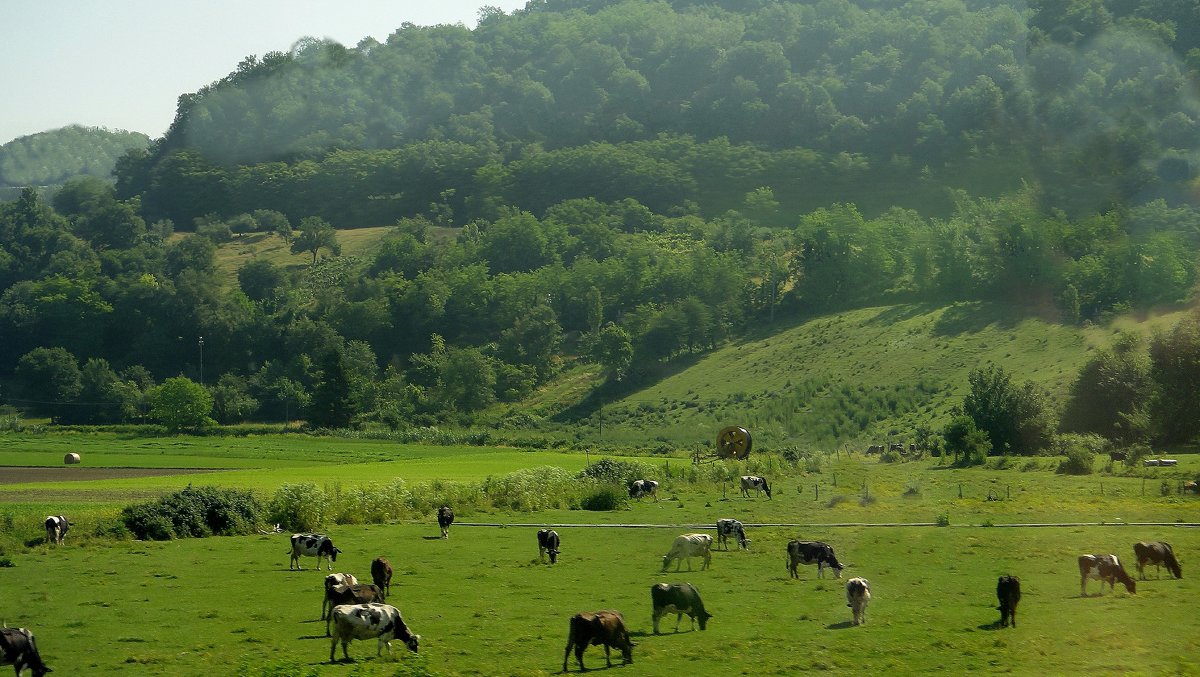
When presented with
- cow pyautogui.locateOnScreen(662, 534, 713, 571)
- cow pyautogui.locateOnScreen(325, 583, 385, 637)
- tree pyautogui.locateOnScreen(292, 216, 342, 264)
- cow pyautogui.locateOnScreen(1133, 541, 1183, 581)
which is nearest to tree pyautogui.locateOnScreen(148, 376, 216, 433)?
tree pyautogui.locateOnScreen(292, 216, 342, 264)

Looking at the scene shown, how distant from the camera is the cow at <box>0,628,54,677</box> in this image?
69.6 ft

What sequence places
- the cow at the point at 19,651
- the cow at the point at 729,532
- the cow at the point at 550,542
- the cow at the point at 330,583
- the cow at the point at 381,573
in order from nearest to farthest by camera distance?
the cow at the point at 19,651 < the cow at the point at 330,583 < the cow at the point at 381,573 < the cow at the point at 550,542 < the cow at the point at 729,532

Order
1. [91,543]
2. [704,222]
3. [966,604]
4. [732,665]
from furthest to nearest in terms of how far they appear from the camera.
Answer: [704,222], [91,543], [966,604], [732,665]

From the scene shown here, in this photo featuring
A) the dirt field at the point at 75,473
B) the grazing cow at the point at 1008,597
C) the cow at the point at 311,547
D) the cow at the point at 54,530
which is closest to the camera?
the grazing cow at the point at 1008,597

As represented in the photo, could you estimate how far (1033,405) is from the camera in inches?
3179

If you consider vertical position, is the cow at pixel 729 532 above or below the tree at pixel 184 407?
below

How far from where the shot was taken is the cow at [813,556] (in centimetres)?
3212

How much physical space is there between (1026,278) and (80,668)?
11098 cm

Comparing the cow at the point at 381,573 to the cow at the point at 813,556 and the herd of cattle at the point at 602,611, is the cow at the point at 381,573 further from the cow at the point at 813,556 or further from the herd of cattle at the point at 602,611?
the cow at the point at 813,556

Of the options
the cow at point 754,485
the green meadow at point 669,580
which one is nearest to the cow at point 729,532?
the green meadow at point 669,580

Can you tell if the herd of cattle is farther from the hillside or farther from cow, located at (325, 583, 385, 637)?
the hillside

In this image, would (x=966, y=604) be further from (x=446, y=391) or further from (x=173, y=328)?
(x=173, y=328)

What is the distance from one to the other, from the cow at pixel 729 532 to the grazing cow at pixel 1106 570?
37.1 ft

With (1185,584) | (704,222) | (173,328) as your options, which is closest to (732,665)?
(1185,584)
